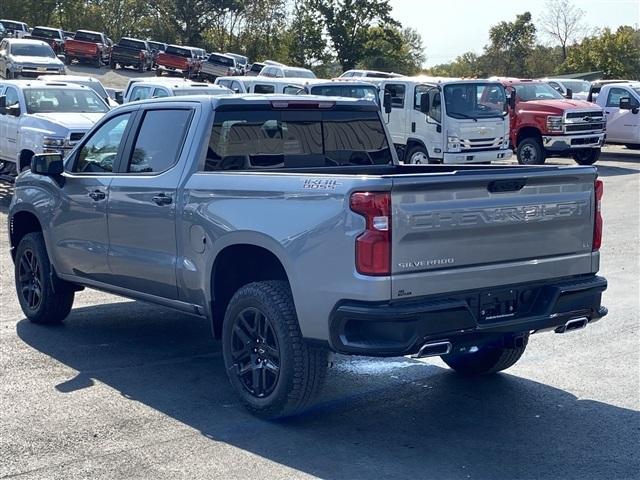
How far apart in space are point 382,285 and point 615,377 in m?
2.68

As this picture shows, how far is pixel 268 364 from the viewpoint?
6301mm

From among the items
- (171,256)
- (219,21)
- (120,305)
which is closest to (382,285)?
(171,256)

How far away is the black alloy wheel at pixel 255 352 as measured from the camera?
6.25 m

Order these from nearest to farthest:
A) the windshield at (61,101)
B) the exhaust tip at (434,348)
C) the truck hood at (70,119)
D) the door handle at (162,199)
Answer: the exhaust tip at (434,348) → the door handle at (162,199) → the truck hood at (70,119) → the windshield at (61,101)

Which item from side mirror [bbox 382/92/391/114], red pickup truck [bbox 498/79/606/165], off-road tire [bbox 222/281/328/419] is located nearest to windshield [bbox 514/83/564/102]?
red pickup truck [bbox 498/79/606/165]

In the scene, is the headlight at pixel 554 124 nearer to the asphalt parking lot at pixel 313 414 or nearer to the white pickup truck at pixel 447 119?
the white pickup truck at pixel 447 119

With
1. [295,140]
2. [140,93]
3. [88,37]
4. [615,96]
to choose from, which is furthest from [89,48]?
[295,140]

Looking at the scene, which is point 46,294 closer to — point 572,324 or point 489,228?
point 489,228

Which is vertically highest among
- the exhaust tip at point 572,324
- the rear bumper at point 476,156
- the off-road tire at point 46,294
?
the exhaust tip at point 572,324

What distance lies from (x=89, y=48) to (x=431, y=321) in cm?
5061

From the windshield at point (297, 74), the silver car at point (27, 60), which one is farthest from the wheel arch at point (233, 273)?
the windshield at point (297, 74)

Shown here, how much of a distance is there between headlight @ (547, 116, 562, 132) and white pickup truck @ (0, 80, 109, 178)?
11037 millimetres

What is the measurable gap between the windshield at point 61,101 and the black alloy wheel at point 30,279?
8795mm

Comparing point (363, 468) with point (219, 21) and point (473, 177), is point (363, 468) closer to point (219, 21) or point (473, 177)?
point (473, 177)
